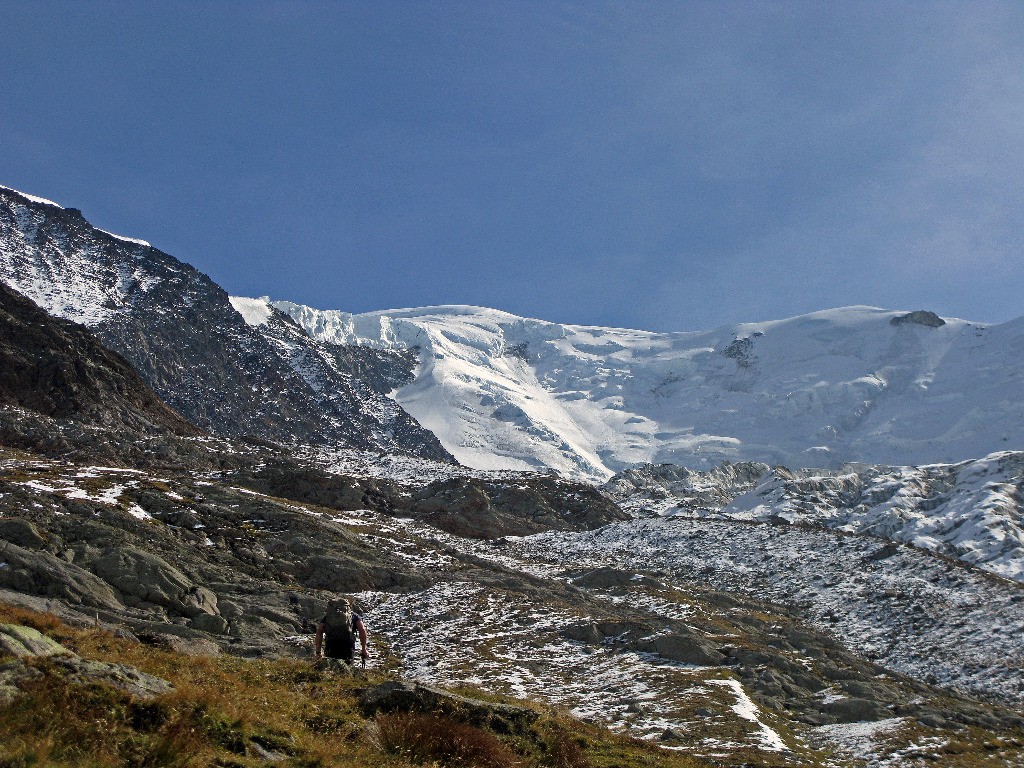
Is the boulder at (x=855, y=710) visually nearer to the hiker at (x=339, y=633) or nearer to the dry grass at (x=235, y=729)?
the dry grass at (x=235, y=729)

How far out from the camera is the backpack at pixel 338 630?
2266 centimetres

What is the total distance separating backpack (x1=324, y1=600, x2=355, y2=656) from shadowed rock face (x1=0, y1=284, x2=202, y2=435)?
316 feet

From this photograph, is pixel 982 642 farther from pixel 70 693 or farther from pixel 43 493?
pixel 43 493

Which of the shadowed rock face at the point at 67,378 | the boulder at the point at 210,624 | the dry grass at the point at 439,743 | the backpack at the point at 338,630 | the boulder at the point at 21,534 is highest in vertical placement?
the shadowed rock face at the point at 67,378

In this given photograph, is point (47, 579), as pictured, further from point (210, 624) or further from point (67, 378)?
point (67, 378)

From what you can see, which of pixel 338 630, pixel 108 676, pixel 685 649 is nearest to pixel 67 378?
pixel 685 649

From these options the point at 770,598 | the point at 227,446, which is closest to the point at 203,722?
the point at 770,598

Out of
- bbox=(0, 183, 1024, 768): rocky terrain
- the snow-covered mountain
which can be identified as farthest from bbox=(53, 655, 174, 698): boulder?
the snow-covered mountain

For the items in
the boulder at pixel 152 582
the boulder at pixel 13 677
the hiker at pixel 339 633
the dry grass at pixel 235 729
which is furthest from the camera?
the boulder at pixel 152 582

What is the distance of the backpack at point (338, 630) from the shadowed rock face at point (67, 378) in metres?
96.3

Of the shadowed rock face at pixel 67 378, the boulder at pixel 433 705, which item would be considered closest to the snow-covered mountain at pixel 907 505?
the shadowed rock face at pixel 67 378

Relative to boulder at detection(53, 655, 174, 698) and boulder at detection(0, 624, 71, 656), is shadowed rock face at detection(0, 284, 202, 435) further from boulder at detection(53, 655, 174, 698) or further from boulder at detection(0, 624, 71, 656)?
boulder at detection(53, 655, 174, 698)

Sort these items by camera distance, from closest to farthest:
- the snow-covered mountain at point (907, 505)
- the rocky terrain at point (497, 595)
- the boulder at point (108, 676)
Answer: the boulder at point (108, 676) → the rocky terrain at point (497, 595) → the snow-covered mountain at point (907, 505)

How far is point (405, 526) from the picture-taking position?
8838cm
